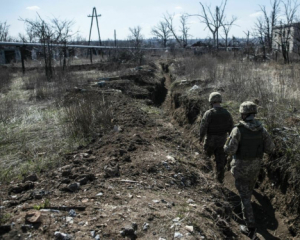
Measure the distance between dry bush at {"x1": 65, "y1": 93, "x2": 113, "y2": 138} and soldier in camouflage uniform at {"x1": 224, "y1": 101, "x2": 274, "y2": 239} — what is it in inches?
117

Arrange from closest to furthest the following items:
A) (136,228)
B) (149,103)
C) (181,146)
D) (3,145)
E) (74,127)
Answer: (136,228) < (3,145) < (74,127) < (181,146) < (149,103)

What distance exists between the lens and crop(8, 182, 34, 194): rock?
3.37 m

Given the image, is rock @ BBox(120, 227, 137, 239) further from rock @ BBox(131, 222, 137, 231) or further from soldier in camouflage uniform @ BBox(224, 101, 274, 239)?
soldier in camouflage uniform @ BBox(224, 101, 274, 239)

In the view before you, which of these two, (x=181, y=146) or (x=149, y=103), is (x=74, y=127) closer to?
(x=181, y=146)

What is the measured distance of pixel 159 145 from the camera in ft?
18.5

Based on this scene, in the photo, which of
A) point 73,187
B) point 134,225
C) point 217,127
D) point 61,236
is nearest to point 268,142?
point 217,127

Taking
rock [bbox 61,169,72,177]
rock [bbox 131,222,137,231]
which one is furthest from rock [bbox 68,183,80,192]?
rock [bbox 131,222,137,231]

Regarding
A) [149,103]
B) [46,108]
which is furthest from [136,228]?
[149,103]

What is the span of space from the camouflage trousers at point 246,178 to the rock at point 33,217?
2.71 metres

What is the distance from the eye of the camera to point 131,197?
3393 mm

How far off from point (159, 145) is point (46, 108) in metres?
4.24

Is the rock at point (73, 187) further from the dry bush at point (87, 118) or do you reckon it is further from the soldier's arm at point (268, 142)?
the soldier's arm at point (268, 142)

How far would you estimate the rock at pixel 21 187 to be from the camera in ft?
11.0

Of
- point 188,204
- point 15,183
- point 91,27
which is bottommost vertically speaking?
point 188,204
